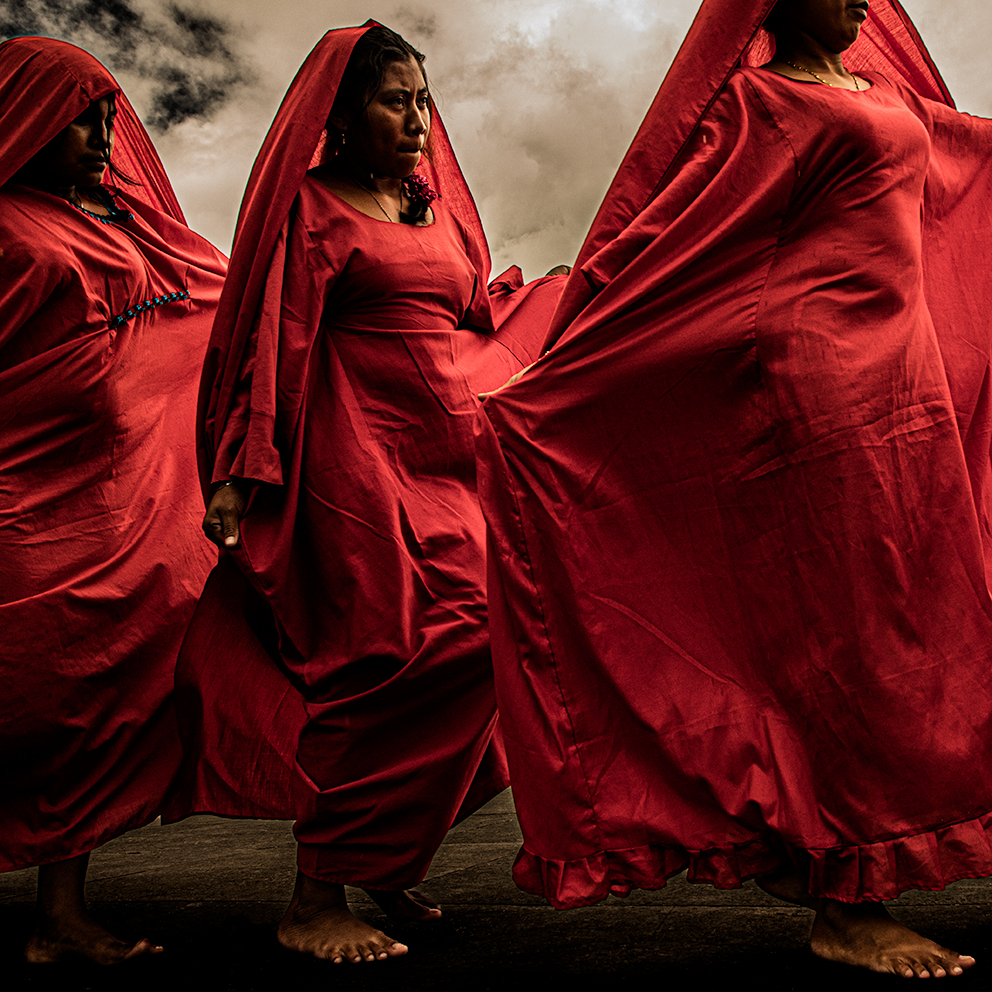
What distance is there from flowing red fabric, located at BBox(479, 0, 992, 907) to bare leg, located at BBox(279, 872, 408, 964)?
1.51ft

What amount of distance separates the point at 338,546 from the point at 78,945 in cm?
96

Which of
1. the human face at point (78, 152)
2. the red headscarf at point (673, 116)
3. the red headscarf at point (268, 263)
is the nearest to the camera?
the red headscarf at point (673, 116)

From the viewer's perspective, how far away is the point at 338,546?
231 cm

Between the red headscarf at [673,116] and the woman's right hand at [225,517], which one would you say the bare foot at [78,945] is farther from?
the red headscarf at [673,116]

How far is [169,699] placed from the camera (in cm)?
251

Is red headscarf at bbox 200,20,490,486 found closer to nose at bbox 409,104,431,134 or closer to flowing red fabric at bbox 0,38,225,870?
nose at bbox 409,104,431,134

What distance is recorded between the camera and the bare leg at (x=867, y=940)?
1.59 m

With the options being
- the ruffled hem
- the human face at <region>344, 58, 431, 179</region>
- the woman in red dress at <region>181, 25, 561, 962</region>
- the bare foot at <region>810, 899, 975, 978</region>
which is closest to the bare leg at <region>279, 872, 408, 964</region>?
the woman in red dress at <region>181, 25, 561, 962</region>

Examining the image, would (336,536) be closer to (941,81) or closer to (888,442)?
(888,442)

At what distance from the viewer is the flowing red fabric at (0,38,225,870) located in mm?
2336

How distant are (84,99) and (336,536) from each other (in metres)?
1.26

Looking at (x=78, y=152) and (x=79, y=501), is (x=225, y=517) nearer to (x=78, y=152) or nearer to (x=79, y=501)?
(x=79, y=501)

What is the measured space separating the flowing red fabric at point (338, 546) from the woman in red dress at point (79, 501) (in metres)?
0.17

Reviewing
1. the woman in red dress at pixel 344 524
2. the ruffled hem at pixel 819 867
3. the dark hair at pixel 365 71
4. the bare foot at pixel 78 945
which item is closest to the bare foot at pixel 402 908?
the woman in red dress at pixel 344 524
